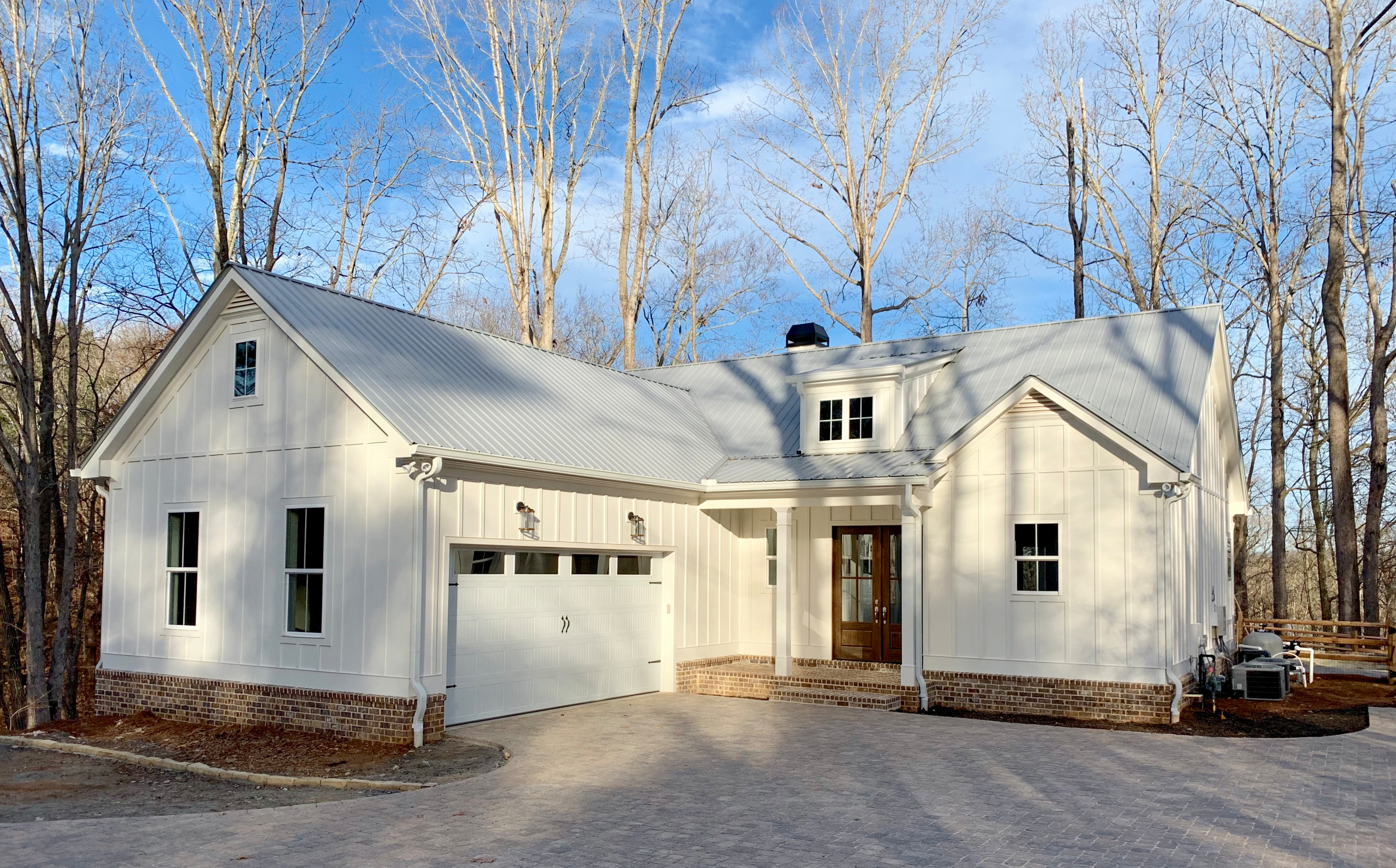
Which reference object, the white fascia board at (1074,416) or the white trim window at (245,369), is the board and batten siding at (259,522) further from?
the white fascia board at (1074,416)

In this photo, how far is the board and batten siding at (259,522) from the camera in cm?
1137

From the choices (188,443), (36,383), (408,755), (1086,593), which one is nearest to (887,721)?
(1086,593)

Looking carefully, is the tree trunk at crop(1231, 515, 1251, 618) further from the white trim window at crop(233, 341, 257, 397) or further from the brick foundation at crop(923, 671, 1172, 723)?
the white trim window at crop(233, 341, 257, 397)

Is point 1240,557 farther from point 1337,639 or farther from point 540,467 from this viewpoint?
point 540,467

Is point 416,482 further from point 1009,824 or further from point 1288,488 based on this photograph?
point 1288,488

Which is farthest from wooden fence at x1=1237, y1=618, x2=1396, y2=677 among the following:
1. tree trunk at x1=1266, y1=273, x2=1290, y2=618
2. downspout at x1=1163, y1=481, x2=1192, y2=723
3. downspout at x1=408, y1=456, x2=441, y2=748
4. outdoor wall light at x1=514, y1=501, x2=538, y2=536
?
downspout at x1=408, y1=456, x2=441, y2=748

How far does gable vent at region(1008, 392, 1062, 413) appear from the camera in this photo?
13.6 m

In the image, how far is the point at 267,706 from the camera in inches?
476

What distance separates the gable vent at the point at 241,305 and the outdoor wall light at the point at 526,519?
3944mm

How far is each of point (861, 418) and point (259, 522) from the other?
8660 mm

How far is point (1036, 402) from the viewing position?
13695 mm

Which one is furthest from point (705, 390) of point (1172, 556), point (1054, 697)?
point (1172, 556)

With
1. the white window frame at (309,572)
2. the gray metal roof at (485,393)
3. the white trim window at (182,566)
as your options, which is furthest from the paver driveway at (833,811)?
the white trim window at (182,566)

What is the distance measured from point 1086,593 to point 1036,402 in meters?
2.48
